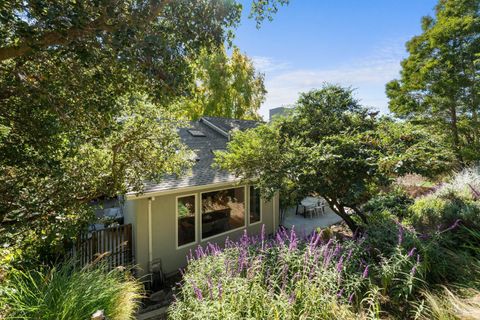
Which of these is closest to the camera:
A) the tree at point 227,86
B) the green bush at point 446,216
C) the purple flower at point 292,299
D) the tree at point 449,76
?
the purple flower at point 292,299

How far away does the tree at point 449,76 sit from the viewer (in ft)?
44.7

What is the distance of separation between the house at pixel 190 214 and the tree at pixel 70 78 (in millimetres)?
2198

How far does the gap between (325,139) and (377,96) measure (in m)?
15.1

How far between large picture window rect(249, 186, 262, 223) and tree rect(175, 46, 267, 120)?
49.1 feet

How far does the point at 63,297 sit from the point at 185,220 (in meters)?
5.09

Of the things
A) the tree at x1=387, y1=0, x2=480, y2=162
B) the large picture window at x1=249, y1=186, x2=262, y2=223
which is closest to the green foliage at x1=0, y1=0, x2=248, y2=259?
the large picture window at x1=249, y1=186, x2=262, y2=223

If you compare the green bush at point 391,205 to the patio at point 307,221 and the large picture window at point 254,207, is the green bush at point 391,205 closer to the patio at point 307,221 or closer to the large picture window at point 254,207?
the patio at point 307,221

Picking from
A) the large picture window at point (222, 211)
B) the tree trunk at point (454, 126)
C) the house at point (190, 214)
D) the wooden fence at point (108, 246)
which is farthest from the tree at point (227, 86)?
the wooden fence at point (108, 246)

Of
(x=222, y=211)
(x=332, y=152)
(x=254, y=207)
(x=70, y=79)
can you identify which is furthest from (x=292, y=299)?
(x=254, y=207)

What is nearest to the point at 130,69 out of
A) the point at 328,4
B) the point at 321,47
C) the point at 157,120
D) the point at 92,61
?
the point at 92,61

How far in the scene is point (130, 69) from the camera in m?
3.64

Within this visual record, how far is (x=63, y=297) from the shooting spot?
3150 millimetres

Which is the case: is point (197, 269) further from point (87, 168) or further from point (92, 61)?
point (92, 61)

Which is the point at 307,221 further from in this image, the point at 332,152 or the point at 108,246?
the point at 108,246
